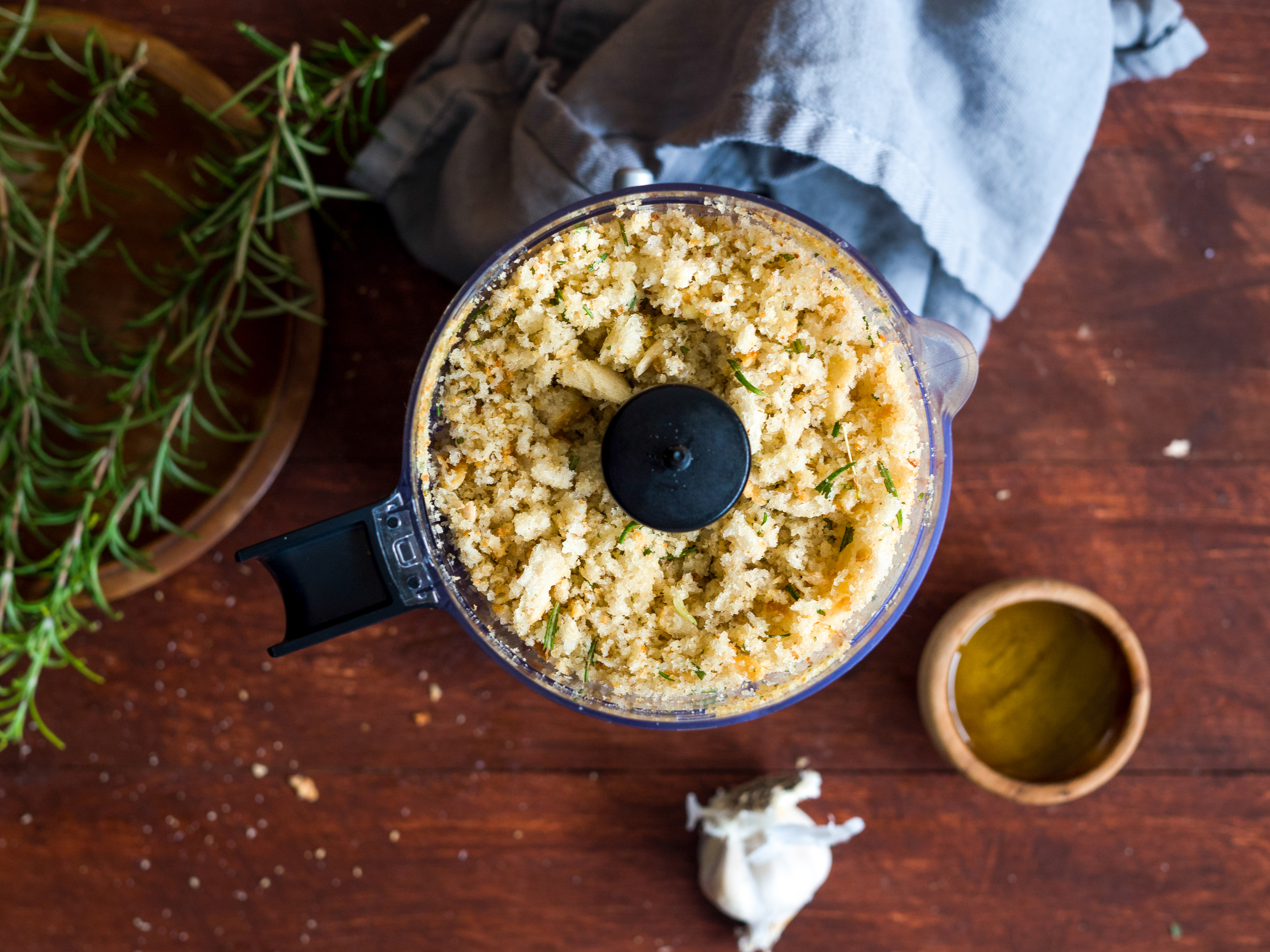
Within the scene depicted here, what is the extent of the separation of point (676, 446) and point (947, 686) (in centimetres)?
54

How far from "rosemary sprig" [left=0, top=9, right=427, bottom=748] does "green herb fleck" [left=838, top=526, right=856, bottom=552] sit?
57cm

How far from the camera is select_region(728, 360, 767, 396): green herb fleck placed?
0.56 metres

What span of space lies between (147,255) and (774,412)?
0.73 m

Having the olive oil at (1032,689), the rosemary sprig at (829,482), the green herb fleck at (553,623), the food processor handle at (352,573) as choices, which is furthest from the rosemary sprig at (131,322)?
the olive oil at (1032,689)

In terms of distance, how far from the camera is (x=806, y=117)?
71cm

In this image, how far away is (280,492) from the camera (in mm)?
943

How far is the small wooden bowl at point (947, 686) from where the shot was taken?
884 mm

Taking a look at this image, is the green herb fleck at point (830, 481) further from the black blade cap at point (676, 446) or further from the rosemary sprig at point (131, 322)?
the rosemary sprig at point (131, 322)

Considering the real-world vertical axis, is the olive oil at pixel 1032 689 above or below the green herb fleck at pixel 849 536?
below

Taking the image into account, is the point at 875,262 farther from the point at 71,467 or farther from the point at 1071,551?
the point at 71,467

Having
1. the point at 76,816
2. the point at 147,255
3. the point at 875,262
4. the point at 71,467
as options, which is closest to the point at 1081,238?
the point at 875,262

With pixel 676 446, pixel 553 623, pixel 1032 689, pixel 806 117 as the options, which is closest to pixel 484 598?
pixel 553 623

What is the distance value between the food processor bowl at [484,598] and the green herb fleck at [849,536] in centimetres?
7

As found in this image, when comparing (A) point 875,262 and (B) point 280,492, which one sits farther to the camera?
(B) point 280,492
